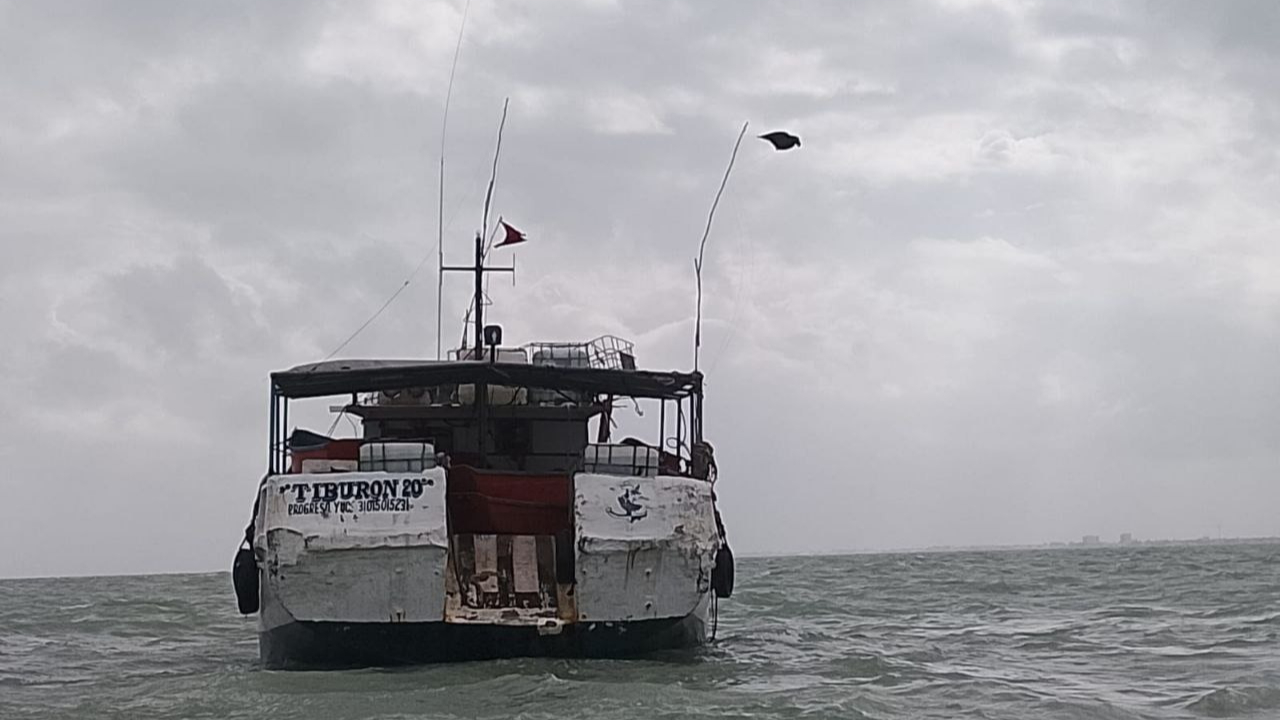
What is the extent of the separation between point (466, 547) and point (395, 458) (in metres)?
1.32

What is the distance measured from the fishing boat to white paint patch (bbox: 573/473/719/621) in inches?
0.6

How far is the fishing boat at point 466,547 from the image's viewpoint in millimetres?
14602

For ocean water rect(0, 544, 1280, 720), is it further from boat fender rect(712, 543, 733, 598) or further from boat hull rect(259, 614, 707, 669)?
boat fender rect(712, 543, 733, 598)

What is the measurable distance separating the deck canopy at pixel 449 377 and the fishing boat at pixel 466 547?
0.08 ft

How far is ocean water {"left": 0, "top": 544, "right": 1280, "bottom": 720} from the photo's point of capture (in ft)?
43.0

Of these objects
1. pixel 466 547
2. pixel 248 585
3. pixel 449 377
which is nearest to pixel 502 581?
pixel 466 547

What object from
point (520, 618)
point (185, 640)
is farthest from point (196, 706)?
point (185, 640)

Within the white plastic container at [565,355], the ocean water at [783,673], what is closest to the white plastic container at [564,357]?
the white plastic container at [565,355]

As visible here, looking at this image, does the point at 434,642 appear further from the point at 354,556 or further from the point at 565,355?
the point at 565,355

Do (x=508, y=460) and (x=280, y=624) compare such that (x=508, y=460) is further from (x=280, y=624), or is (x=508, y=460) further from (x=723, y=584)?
(x=280, y=624)

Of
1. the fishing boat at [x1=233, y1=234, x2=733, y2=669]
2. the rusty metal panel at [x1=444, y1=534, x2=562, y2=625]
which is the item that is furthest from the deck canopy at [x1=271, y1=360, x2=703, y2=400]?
the rusty metal panel at [x1=444, y1=534, x2=562, y2=625]

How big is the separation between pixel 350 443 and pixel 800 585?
2725cm

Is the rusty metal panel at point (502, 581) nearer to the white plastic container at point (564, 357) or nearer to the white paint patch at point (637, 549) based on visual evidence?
the white paint patch at point (637, 549)

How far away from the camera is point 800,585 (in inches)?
1694
